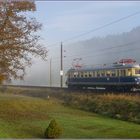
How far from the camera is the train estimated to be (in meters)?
50.1

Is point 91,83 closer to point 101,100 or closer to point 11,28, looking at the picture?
point 101,100

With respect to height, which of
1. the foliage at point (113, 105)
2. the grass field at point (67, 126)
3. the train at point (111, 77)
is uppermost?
the train at point (111, 77)

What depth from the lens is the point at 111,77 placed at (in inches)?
2109

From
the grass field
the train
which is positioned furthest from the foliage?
the train

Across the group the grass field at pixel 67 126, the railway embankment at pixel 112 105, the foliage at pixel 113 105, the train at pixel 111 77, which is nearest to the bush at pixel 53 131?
the grass field at pixel 67 126

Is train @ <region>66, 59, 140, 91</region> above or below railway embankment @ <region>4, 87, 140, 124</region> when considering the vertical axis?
above

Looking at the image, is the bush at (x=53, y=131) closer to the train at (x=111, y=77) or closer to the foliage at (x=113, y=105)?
the foliage at (x=113, y=105)

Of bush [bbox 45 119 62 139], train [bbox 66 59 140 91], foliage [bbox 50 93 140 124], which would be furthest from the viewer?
train [bbox 66 59 140 91]

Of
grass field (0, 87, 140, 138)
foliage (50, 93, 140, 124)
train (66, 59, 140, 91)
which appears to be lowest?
grass field (0, 87, 140, 138)

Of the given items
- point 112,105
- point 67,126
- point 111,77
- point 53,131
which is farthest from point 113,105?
point 111,77

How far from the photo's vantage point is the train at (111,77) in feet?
164

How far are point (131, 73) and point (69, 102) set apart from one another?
8791 millimetres

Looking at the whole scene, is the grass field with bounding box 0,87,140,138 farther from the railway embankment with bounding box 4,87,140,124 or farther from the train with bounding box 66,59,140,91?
the train with bounding box 66,59,140,91

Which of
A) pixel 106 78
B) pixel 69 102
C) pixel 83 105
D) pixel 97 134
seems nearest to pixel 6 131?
pixel 97 134
